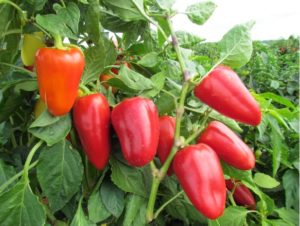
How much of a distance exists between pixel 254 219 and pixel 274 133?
0.26 meters

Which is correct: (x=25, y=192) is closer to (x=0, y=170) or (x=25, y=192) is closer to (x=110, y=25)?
(x=0, y=170)

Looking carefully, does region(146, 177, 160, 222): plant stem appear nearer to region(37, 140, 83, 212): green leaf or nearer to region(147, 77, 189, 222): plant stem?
region(147, 77, 189, 222): plant stem

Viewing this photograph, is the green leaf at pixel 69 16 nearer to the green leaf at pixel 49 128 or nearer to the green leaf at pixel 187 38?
the green leaf at pixel 49 128

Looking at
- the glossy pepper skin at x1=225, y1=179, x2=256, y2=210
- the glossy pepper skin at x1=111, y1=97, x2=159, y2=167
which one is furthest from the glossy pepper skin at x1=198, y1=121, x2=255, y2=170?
the glossy pepper skin at x1=225, y1=179, x2=256, y2=210

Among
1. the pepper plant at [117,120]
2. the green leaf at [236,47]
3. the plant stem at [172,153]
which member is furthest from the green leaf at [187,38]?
the plant stem at [172,153]

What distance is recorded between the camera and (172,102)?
81 centimetres

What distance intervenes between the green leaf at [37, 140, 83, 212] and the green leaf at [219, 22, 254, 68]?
13.6 inches

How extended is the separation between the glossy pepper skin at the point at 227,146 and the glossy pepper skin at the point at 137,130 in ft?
0.35

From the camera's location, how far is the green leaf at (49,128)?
2.37 ft

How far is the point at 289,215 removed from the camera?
1.01 m

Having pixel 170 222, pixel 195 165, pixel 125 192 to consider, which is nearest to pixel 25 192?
pixel 125 192

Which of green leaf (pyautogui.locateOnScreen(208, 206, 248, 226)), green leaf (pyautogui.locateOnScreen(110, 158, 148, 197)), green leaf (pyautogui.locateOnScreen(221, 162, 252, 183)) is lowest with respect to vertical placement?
green leaf (pyautogui.locateOnScreen(208, 206, 248, 226))

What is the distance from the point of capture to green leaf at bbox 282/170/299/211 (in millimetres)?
1039

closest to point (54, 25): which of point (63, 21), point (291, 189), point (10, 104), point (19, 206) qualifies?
point (63, 21)
